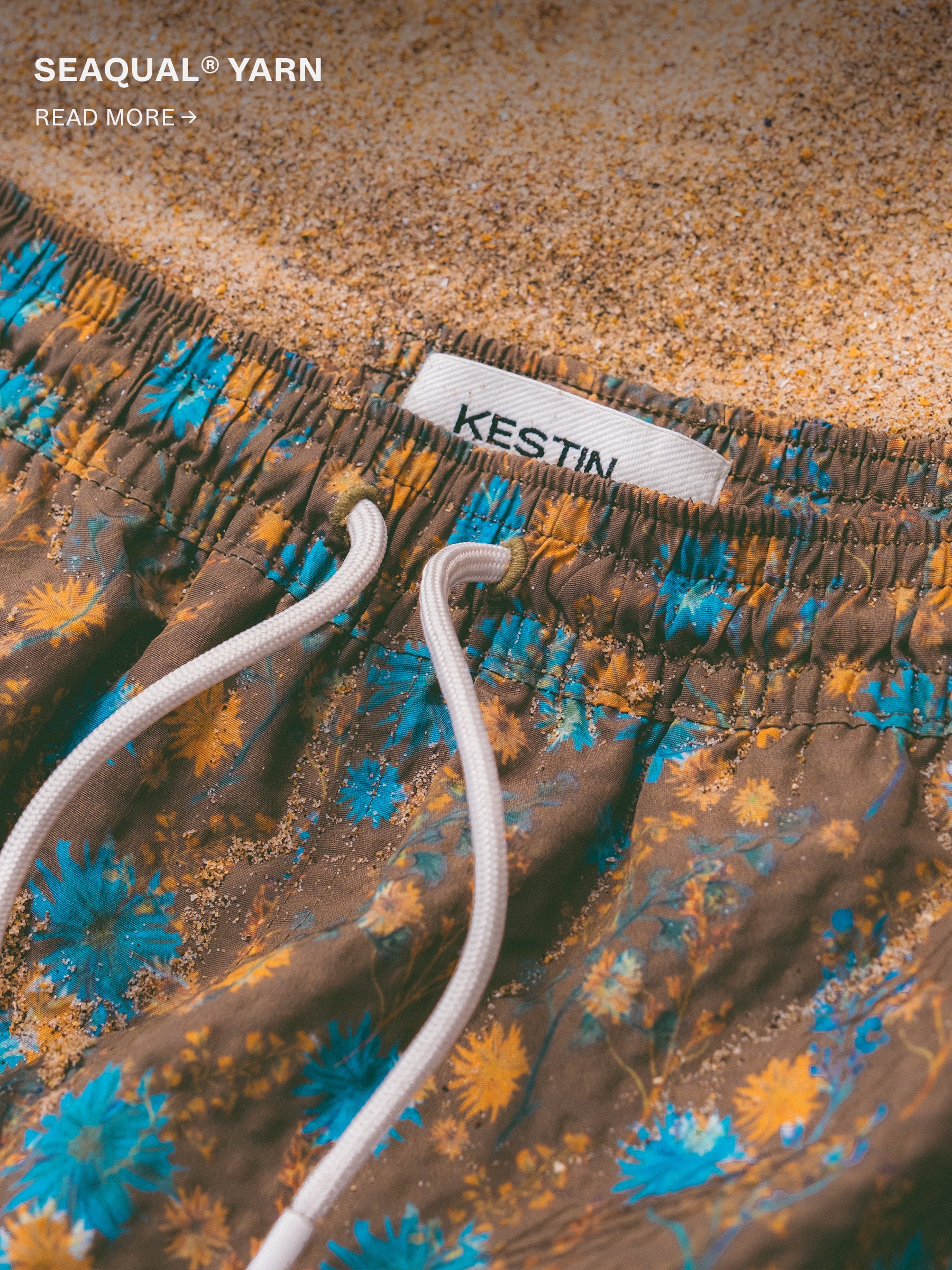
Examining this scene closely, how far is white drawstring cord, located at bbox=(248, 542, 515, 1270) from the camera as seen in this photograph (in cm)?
49

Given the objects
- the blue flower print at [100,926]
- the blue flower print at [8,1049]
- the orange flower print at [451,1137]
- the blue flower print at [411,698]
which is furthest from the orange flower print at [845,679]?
the blue flower print at [8,1049]

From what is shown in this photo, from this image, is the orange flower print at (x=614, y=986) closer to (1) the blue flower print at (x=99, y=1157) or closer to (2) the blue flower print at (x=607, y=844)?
(2) the blue flower print at (x=607, y=844)

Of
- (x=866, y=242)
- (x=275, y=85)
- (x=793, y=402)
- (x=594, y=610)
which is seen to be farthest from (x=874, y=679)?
(x=275, y=85)

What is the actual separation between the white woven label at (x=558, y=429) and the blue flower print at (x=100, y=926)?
1.49 feet

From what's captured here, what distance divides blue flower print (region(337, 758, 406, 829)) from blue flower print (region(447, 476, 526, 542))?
20 centimetres

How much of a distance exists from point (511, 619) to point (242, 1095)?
0.38 metres

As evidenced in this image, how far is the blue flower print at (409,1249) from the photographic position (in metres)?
0.50

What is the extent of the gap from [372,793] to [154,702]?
0.60ft

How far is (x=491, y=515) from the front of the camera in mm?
685

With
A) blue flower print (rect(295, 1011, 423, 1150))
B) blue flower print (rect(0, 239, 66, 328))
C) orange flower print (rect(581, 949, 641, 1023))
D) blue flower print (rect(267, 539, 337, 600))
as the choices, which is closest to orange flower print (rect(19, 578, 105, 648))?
blue flower print (rect(267, 539, 337, 600))

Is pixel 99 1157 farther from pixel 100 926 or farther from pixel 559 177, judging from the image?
pixel 559 177

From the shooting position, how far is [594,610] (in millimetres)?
661

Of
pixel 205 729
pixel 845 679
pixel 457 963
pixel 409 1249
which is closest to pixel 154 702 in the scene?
pixel 205 729

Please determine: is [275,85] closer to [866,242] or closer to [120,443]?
[120,443]
